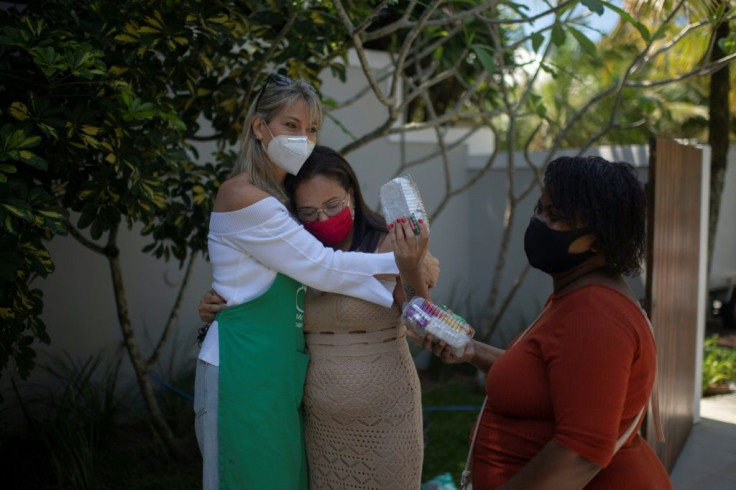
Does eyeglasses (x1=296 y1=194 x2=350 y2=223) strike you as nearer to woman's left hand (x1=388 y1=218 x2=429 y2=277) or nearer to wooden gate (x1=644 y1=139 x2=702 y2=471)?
woman's left hand (x1=388 y1=218 x2=429 y2=277)

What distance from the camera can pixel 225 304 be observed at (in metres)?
2.56

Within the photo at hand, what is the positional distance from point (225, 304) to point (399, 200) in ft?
2.22

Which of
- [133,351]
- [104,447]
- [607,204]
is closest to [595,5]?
[607,204]

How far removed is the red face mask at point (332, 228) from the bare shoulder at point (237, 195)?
0.73 feet

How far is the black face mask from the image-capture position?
2.00 metres

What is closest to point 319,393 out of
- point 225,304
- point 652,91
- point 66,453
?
point 225,304

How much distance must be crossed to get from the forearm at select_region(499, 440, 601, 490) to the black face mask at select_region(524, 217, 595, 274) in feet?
1.50

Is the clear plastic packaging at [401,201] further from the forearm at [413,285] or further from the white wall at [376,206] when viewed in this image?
the white wall at [376,206]

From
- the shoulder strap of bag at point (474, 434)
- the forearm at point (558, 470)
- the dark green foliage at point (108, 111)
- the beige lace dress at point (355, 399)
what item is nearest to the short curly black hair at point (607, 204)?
the shoulder strap of bag at point (474, 434)

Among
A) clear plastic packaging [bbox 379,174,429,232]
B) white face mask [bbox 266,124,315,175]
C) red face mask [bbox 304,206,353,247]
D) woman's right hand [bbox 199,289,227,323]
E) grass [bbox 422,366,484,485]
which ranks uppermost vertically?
white face mask [bbox 266,124,315,175]

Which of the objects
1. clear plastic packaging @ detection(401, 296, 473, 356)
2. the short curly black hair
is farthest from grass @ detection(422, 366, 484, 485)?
the short curly black hair

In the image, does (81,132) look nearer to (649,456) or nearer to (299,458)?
(299,458)

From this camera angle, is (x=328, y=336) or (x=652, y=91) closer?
(x=328, y=336)

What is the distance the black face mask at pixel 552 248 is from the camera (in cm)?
200
